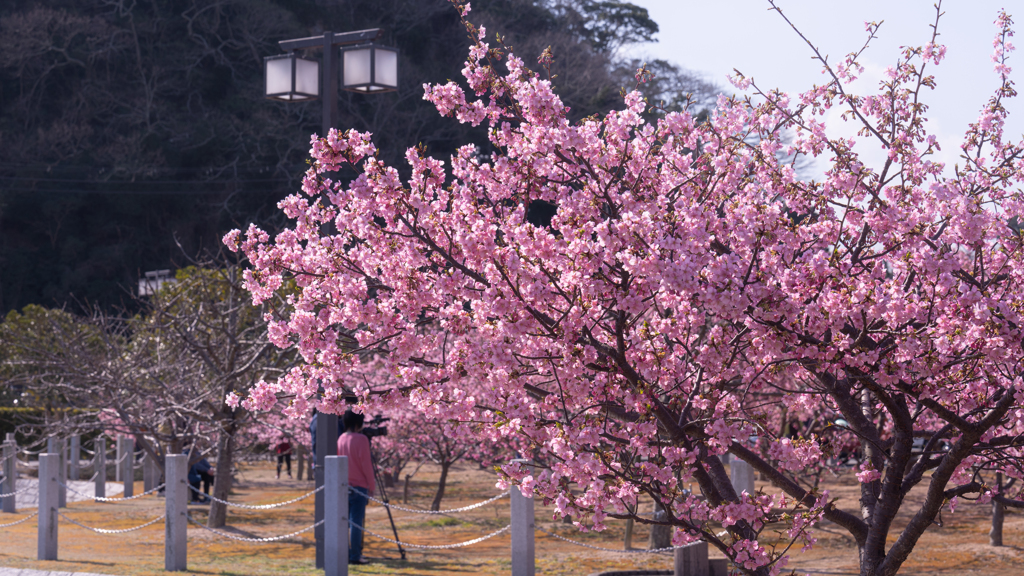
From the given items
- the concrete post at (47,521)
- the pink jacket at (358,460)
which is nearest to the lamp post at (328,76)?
the pink jacket at (358,460)

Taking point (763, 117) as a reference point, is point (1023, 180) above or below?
below

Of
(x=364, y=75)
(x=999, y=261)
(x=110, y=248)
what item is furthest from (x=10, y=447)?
(x=110, y=248)

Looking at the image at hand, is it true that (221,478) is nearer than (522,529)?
No

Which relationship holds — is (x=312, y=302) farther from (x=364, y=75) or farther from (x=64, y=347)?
(x=64, y=347)

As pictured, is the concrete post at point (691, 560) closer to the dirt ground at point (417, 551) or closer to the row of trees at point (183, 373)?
the dirt ground at point (417, 551)

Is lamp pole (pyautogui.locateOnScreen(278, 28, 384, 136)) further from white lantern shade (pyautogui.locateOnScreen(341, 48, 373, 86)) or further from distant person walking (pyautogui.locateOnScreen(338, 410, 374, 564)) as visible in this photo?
distant person walking (pyautogui.locateOnScreen(338, 410, 374, 564))

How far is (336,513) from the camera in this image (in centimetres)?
891

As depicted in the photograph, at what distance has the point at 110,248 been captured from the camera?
39812 millimetres

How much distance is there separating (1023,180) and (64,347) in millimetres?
11920

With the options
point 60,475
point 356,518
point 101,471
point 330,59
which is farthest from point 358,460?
point 60,475

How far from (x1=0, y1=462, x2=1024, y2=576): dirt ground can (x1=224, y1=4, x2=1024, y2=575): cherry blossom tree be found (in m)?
5.08

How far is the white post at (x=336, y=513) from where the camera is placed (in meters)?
8.92

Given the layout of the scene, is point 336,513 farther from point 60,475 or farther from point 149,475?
point 149,475

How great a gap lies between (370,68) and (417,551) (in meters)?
5.47
